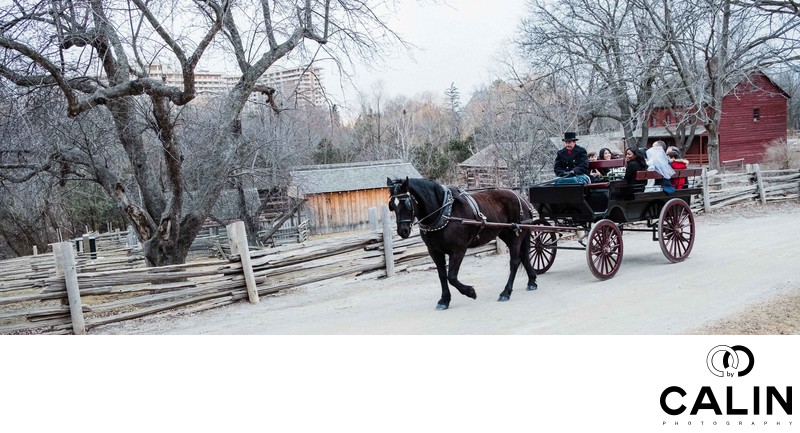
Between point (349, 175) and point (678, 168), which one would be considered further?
point (349, 175)

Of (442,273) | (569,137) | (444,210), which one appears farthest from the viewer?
(569,137)

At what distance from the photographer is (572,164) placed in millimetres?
9016

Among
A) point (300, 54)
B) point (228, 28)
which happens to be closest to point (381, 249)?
point (300, 54)

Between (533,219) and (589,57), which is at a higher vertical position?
(589,57)

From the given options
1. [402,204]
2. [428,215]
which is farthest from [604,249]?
[402,204]

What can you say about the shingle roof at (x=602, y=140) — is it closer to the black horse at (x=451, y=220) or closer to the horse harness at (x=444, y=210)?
the black horse at (x=451, y=220)

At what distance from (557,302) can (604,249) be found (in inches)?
61.0

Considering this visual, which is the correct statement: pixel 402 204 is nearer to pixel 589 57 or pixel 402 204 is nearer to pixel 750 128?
pixel 589 57

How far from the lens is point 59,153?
1115cm

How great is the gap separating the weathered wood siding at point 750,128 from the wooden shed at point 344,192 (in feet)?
78.2

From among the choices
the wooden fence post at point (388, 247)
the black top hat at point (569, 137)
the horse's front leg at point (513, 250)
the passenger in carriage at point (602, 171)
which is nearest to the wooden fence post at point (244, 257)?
Result: the wooden fence post at point (388, 247)

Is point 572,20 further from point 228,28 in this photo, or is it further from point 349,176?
point 228,28

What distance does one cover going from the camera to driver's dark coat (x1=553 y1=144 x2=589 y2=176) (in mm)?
8836

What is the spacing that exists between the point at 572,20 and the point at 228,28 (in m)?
19.0
